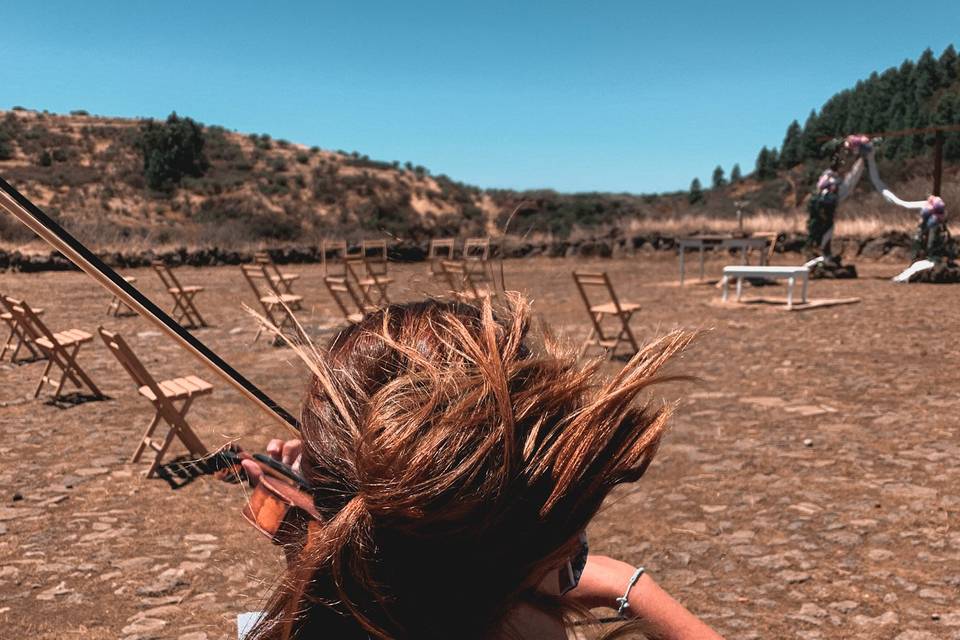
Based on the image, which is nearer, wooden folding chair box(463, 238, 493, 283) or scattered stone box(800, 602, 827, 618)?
wooden folding chair box(463, 238, 493, 283)

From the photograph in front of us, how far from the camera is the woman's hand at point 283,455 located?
1076 millimetres

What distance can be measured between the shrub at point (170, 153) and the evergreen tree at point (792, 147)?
3694cm

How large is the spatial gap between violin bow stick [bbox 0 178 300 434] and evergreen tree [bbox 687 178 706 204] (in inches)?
1781

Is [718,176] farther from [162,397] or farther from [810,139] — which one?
[162,397]

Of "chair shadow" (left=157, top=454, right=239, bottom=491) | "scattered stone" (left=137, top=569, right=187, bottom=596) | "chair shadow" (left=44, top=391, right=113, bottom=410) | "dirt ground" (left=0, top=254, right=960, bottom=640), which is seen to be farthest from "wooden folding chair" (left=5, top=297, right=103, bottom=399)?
"scattered stone" (left=137, top=569, right=187, bottom=596)

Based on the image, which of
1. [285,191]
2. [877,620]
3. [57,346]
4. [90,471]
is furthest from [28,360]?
[285,191]

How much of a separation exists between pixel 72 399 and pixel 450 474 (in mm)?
6857

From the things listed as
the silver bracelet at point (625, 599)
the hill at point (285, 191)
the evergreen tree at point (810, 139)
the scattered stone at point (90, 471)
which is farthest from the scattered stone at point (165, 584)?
the evergreen tree at point (810, 139)

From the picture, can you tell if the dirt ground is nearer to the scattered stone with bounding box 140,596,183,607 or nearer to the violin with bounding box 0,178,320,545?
the scattered stone with bounding box 140,596,183,607

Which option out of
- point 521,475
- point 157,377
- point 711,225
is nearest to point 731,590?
point 521,475

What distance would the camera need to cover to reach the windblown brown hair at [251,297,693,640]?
0.75 meters

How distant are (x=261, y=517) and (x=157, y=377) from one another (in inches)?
281

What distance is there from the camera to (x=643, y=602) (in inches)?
47.2

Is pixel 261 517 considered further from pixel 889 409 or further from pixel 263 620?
pixel 889 409
